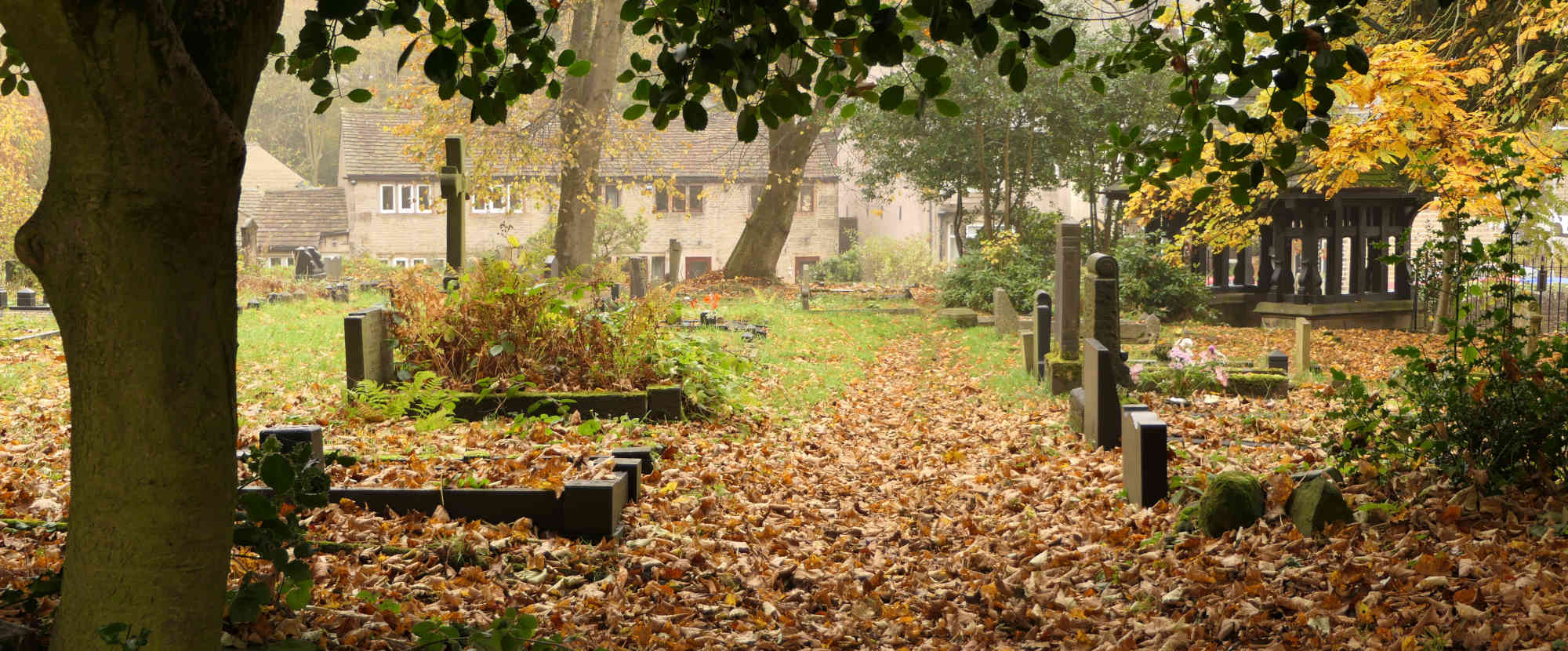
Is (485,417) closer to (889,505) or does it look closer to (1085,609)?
(889,505)

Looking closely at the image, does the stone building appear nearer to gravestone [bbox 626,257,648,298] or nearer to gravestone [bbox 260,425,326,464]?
gravestone [bbox 626,257,648,298]

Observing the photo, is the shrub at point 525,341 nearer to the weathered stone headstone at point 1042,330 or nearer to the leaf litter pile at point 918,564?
the leaf litter pile at point 918,564

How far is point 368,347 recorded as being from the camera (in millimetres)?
8656

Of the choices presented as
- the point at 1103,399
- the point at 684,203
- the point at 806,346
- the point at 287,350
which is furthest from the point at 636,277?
the point at 1103,399

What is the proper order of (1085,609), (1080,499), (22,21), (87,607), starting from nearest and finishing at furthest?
1. (22,21)
2. (87,607)
3. (1085,609)
4. (1080,499)

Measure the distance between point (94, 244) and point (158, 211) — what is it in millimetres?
178

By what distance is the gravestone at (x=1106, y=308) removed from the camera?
1116 cm

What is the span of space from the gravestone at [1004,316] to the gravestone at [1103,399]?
10.2 meters

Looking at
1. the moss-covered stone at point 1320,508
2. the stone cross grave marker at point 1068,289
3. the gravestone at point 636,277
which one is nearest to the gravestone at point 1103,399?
the moss-covered stone at point 1320,508

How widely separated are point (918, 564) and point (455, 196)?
7.81 metres

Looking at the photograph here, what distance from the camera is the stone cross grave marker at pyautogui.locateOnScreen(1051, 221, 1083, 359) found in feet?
39.1

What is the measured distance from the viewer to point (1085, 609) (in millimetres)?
4734

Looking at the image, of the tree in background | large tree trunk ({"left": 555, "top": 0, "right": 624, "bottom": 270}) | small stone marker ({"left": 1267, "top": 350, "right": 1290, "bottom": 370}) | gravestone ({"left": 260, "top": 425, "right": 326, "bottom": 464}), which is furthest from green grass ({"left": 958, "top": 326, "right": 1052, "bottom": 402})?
the tree in background

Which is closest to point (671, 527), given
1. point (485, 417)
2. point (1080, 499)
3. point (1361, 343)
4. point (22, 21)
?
point (1080, 499)
